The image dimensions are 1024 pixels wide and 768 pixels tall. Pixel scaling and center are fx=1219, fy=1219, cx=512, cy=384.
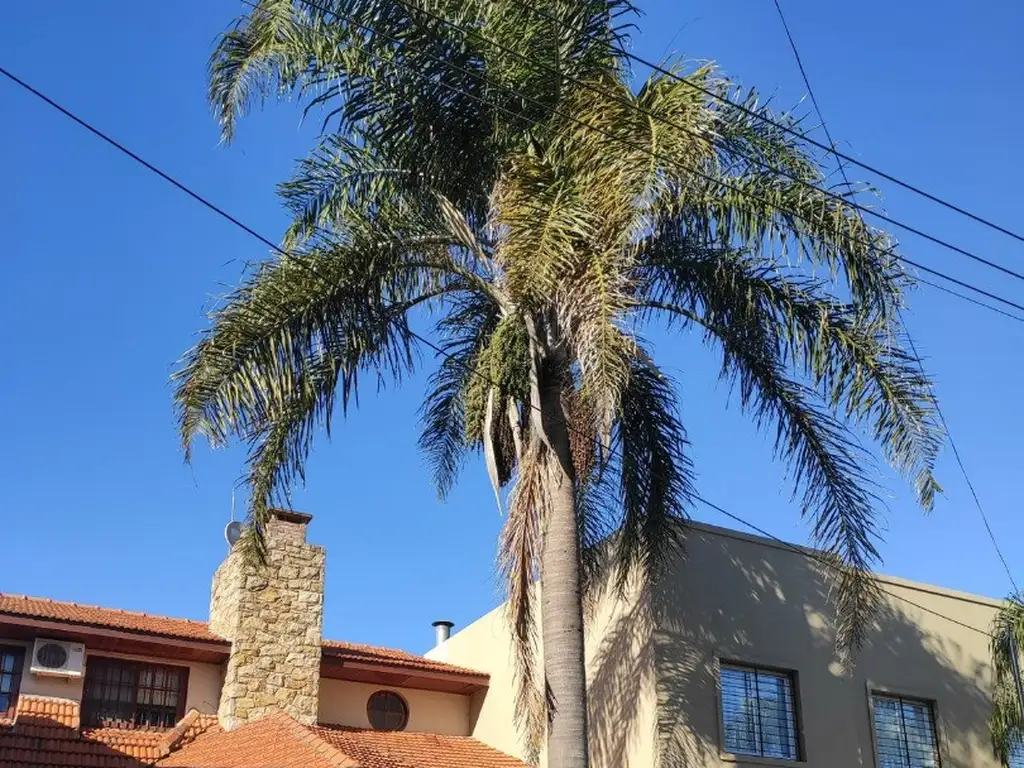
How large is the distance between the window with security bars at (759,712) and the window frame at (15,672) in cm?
933

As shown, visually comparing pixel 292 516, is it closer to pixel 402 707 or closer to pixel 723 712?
pixel 402 707

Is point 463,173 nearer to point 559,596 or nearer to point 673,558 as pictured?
Result: point 559,596

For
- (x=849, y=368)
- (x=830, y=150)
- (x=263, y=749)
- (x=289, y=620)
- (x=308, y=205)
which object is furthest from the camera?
(x=289, y=620)

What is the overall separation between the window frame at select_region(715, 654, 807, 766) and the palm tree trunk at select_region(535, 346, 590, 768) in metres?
4.64

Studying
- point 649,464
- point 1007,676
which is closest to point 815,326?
point 649,464

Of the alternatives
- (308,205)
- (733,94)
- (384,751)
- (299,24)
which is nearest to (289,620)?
(384,751)

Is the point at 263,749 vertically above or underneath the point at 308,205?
underneath

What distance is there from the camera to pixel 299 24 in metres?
12.7

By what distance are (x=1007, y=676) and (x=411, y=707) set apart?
9133 mm

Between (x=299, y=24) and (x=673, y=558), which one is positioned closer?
(x=299, y=24)

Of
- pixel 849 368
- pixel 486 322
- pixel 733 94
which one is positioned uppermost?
pixel 733 94

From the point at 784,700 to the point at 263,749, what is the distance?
710 cm

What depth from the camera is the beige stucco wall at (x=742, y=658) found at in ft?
51.6

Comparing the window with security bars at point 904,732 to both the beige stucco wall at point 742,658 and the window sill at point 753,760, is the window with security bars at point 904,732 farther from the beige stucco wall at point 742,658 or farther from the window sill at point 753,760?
the window sill at point 753,760
